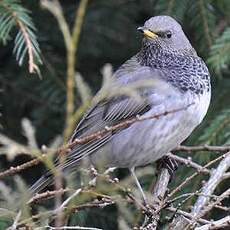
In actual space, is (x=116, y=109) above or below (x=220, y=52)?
below

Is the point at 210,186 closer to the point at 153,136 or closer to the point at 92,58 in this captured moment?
the point at 153,136

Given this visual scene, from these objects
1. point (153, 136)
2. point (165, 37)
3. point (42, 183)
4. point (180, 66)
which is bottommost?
point (42, 183)

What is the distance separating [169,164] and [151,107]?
11.9 inches

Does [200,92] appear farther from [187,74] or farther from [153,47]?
[153,47]

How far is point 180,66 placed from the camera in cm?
402

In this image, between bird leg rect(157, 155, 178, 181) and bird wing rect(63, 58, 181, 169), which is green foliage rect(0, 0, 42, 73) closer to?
bird wing rect(63, 58, 181, 169)

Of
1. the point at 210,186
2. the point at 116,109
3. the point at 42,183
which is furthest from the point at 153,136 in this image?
the point at 210,186

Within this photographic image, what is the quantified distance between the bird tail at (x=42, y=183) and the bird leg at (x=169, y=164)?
554 mm

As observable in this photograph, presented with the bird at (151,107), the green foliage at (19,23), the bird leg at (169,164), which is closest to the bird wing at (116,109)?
the bird at (151,107)

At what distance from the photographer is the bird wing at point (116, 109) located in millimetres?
3781

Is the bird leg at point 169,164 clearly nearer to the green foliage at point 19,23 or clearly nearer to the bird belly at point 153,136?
the bird belly at point 153,136

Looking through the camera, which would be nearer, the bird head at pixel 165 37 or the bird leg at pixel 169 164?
the bird leg at pixel 169 164

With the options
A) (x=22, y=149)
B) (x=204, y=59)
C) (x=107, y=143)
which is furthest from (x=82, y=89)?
(x=204, y=59)

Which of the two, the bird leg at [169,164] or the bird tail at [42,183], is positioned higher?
the bird leg at [169,164]
